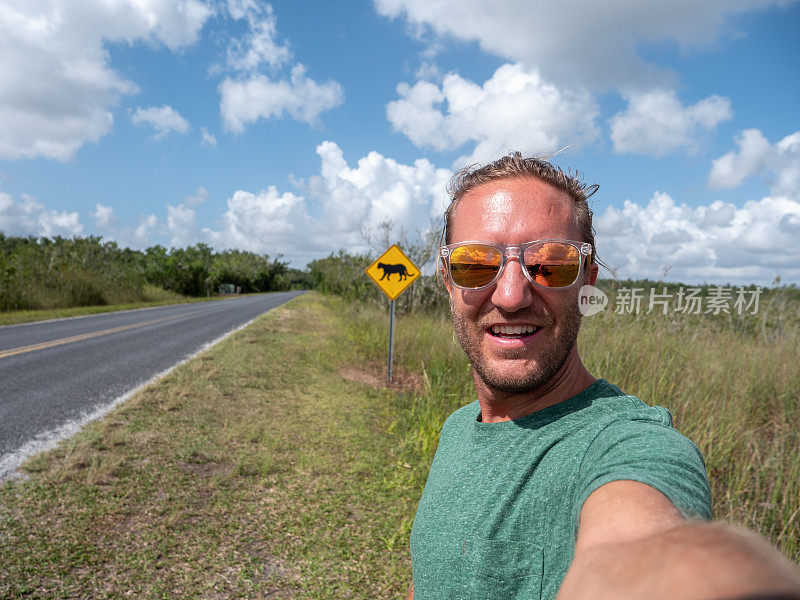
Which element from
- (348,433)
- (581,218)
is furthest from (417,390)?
(581,218)

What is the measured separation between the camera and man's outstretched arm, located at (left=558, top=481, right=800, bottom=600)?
42 centimetres

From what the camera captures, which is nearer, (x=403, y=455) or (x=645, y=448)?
(x=645, y=448)

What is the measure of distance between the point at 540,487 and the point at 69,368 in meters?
9.49

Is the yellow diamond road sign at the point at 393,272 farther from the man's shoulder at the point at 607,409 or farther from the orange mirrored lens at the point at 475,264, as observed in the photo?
the man's shoulder at the point at 607,409

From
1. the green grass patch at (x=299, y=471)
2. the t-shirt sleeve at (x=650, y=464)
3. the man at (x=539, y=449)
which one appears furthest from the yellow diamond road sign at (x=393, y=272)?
the t-shirt sleeve at (x=650, y=464)

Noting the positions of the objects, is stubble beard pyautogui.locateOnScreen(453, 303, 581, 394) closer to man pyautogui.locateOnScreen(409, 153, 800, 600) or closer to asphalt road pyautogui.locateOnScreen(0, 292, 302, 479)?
man pyautogui.locateOnScreen(409, 153, 800, 600)

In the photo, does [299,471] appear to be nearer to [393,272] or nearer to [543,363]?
[543,363]

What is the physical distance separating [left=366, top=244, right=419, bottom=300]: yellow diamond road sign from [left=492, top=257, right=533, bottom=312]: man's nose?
713 cm

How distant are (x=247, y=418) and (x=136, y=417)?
1.20 metres

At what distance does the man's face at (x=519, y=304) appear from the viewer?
124 cm

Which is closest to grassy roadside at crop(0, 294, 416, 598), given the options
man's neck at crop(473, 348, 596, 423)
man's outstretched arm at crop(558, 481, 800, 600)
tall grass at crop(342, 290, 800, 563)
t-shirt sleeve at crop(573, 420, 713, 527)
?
tall grass at crop(342, 290, 800, 563)

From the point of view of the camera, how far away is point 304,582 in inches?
114

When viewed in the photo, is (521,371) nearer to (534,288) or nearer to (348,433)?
(534,288)

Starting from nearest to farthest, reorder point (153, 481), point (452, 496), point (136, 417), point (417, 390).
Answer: point (452, 496) → point (153, 481) → point (136, 417) → point (417, 390)
